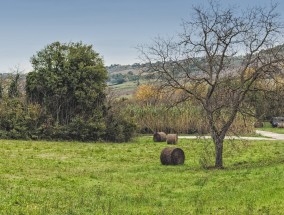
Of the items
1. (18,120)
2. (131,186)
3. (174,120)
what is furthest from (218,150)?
(174,120)

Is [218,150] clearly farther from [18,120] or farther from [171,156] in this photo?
[18,120]

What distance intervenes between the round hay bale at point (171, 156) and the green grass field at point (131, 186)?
596mm

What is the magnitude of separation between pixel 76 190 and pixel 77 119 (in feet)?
82.9

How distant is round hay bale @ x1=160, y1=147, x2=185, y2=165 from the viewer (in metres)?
25.2

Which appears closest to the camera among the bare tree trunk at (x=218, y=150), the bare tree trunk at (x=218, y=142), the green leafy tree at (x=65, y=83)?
the bare tree trunk at (x=218, y=142)

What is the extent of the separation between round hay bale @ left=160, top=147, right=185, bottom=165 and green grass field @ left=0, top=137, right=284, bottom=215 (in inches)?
23.5

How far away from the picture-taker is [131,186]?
59.7 feet

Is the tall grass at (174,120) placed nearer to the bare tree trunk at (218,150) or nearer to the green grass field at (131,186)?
the green grass field at (131,186)

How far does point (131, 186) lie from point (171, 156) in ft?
23.9

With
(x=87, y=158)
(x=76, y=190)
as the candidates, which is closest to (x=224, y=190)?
(x=76, y=190)

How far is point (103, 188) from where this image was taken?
685 inches

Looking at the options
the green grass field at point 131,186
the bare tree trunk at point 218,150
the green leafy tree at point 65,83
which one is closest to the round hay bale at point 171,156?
the green grass field at point 131,186

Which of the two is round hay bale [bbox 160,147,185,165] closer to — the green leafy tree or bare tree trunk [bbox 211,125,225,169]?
bare tree trunk [bbox 211,125,225,169]

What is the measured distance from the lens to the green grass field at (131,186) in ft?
45.1
